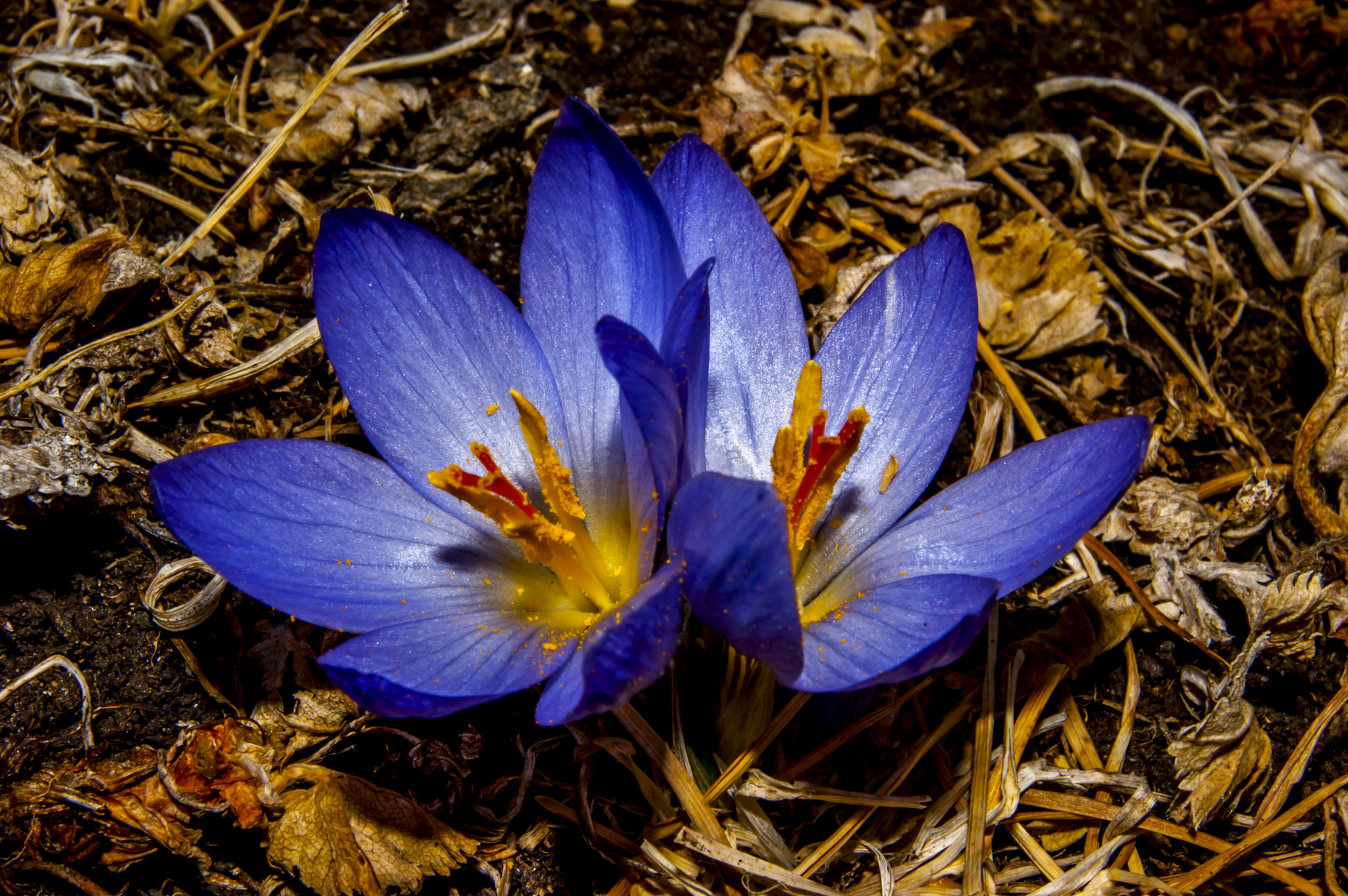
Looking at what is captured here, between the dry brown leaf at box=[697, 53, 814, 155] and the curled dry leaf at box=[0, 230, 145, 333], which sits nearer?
the curled dry leaf at box=[0, 230, 145, 333]

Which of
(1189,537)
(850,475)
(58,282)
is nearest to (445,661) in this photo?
(850,475)

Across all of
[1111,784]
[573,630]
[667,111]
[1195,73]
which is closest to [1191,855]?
[1111,784]

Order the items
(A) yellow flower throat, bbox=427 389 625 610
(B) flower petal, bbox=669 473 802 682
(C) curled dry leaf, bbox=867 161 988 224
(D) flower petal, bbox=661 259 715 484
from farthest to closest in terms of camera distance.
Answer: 1. (C) curled dry leaf, bbox=867 161 988 224
2. (A) yellow flower throat, bbox=427 389 625 610
3. (D) flower petal, bbox=661 259 715 484
4. (B) flower petal, bbox=669 473 802 682

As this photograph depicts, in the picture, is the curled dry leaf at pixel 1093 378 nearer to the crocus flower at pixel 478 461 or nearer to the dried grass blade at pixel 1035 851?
A: the dried grass blade at pixel 1035 851

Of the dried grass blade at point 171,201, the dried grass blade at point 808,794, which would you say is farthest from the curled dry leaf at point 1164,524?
the dried grass blade at point 171,201

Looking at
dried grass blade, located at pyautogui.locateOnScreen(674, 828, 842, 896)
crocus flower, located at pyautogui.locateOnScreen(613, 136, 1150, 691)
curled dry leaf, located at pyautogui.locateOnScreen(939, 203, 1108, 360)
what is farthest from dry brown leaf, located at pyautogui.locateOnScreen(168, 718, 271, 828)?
curled dry leaf, located at pyautogui.locateOnScreen(939, 203, 1108, 360)

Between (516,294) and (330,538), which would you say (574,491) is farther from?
(516,294)

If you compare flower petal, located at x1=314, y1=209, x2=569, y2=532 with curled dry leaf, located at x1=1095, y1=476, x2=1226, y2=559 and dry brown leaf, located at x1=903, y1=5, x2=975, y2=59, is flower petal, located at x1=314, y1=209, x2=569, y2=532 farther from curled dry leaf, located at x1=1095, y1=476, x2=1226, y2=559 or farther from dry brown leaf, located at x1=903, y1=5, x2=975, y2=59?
dry brown leaf, located at x1=903, y1=5, x2=975, y2=59
